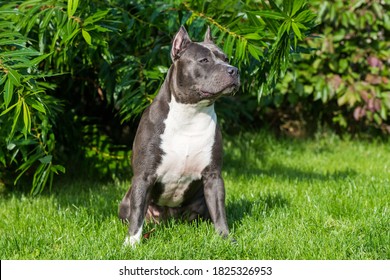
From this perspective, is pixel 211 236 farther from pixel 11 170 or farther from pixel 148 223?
pixel 11 170

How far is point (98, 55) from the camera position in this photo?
15.3 feet

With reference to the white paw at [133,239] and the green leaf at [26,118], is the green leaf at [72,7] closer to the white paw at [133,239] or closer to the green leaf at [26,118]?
the green leaf at [26,118]

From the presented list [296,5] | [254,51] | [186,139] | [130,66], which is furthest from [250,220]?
[130,66]

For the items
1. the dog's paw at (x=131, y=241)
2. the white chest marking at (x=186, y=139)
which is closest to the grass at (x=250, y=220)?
the dog's paw at (x=131, y=241)

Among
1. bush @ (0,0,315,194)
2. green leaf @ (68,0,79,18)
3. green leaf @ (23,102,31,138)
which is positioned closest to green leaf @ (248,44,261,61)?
bush @ (0,0,315,194)

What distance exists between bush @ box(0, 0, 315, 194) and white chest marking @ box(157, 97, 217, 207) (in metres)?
0.53

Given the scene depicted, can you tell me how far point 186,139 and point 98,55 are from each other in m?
1.25

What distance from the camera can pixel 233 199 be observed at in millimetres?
4742

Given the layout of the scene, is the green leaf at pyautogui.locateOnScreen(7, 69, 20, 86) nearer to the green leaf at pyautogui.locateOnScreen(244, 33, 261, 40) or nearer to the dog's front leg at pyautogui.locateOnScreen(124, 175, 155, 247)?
the dog's front leg at pyautogui.locateOnScreen(124, 175, 155, 247)

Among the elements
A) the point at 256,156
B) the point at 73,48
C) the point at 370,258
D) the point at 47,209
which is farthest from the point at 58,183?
the point at 370,258

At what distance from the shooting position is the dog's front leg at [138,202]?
3.71 metres

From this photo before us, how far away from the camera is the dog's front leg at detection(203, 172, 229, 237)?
384 cm

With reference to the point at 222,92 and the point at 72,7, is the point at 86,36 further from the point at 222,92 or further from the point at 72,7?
the point at 222,92

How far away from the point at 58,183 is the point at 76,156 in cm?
27
